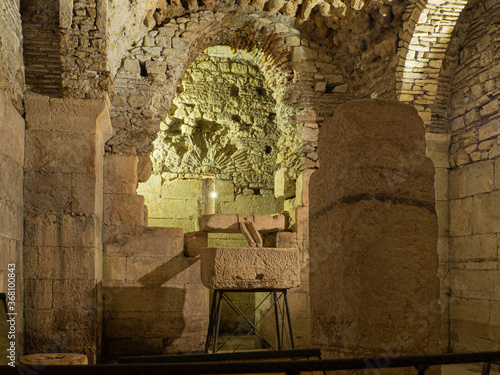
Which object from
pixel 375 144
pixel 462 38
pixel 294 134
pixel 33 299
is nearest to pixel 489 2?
pixel 462 38

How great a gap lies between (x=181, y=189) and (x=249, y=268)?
465cm

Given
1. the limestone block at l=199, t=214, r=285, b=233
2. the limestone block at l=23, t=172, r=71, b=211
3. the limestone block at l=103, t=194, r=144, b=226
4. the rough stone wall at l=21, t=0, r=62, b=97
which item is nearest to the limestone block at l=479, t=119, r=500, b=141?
the limestone block at l=199, t=214, r=285, b=233

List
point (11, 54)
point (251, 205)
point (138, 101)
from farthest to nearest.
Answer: point (251, 205) → point (138, 101) → point (11, 54)

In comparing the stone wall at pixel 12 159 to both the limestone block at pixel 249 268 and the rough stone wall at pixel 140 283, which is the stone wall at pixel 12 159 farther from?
the limestone block at pixel 249 268

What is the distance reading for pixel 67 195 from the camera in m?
5.63

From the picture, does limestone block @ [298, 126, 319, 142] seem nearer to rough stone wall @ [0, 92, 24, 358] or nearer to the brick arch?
the brick arch

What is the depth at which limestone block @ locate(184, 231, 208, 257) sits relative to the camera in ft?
23.2

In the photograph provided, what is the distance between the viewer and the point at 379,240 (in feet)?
8.77

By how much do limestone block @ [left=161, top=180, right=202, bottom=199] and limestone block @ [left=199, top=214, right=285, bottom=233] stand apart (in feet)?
9.24

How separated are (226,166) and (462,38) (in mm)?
5308

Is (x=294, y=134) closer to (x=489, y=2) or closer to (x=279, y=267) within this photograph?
(x=279, y=267)

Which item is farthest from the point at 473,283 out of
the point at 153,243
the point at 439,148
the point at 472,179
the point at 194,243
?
the point at 153,243

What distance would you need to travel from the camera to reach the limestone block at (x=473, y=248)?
21.2 feet

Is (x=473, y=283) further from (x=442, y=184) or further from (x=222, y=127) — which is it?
(x=222, y=127)
